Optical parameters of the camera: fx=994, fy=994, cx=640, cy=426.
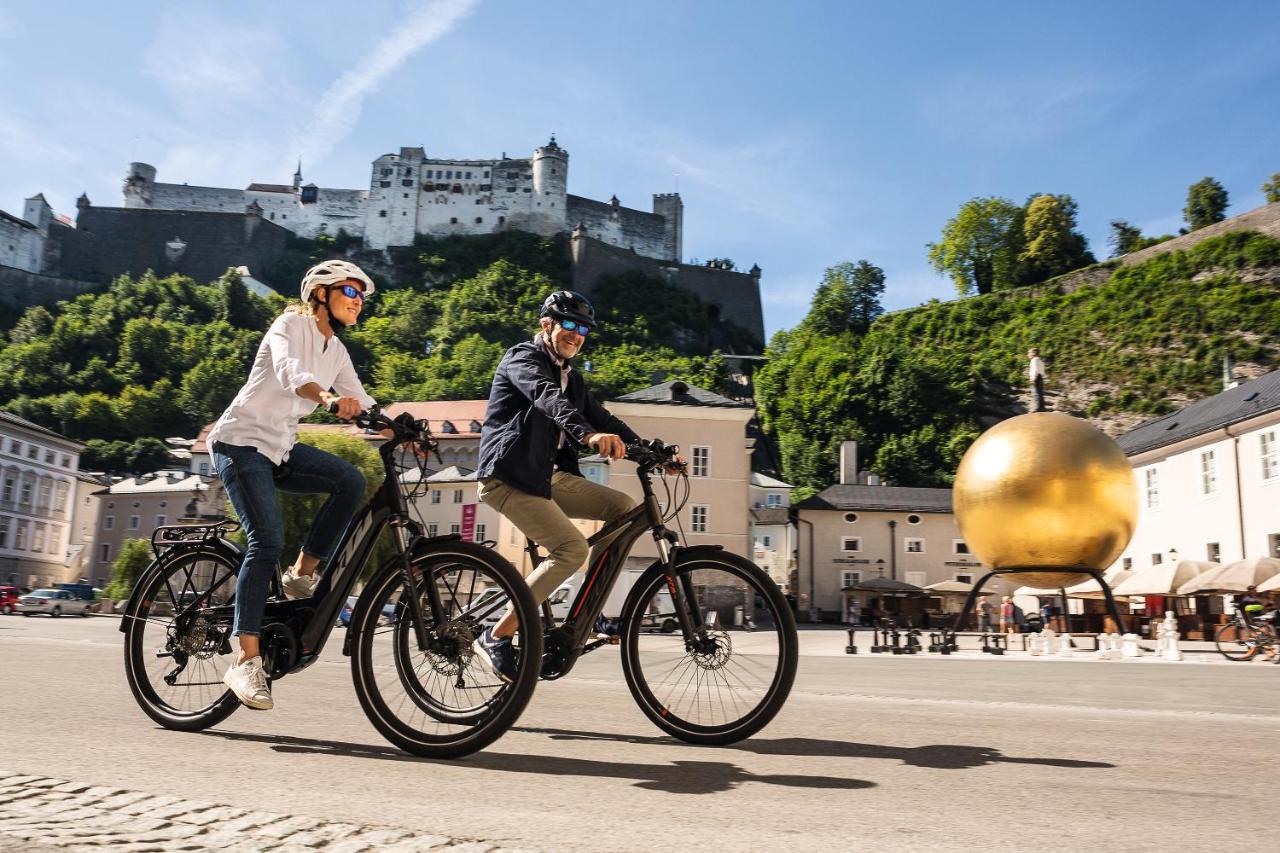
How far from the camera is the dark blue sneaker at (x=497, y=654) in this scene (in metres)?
4.07

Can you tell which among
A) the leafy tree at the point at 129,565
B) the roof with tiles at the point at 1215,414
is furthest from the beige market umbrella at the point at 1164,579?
the leafy tree at the point at 129,565

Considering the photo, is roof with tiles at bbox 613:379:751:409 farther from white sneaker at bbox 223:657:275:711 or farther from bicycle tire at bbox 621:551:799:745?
white sneaker at bbox 223:657:275:711

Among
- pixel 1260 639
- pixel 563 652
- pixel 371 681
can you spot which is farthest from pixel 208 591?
pixel 1260 639

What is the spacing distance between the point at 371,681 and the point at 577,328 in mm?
1892

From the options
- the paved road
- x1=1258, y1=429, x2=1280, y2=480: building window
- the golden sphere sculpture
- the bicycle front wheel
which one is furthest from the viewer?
x1=1258, y1=429, x2=1280, y2=480: building window

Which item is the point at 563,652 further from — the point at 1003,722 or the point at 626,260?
the point at 626,260

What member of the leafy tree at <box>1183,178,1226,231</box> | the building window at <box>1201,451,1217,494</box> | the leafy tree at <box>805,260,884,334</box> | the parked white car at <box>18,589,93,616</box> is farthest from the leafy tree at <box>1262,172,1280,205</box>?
the parked white car at <box>18,589,93,616</box>

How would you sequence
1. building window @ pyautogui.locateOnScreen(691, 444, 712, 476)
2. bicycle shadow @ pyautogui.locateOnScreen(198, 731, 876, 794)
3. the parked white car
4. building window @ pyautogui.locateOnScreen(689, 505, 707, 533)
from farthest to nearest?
building window @ pyautogui.locateOnScreen(689, 505, 707, 533) < building window @ pyautogui.locateOnScreen(691, 444, 712, 476) < the parked white car < bicycle shadow @ pyautogui.locateOnScreen(198, 731, 876, 794)

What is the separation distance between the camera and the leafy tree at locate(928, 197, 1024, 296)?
298 feet

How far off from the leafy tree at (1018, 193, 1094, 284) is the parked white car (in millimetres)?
74786

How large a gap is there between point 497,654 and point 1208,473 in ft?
118

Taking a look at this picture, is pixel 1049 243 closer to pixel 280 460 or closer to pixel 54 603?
pixel 54 603

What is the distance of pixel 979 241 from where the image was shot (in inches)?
3617

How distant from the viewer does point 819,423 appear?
77.4 metres
